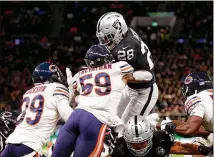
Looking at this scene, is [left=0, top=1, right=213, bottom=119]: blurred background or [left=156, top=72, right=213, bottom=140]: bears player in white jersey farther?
[left=0, top=1, right=213, bottom=119]: blurred background

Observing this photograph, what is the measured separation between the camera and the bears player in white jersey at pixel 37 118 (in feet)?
17.6

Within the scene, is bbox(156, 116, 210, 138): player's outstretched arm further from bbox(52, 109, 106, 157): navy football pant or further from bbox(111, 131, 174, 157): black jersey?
bbox(52, 109, 106, 157): navy football pant

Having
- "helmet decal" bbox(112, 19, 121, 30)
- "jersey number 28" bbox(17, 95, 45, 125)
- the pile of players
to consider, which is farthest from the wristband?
"jersey number 28" bbox(17, 95, 45, 125)

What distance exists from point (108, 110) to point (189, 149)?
137cm

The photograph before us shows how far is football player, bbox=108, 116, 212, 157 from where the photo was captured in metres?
5.77

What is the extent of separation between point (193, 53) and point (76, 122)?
11.5 m

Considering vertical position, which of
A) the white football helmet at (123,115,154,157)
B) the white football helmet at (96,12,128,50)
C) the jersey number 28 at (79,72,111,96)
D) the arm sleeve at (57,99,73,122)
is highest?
the white football helmet at (96,12,128,50)

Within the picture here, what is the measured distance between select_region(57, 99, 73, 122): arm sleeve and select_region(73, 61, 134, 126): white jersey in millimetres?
191

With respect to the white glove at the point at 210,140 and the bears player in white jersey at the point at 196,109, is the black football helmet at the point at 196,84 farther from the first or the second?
the white glove at the point at 210,140

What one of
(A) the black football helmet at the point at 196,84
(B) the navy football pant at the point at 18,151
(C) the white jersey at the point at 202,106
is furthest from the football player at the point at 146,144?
(B) the navy football pant at the point at 18,151

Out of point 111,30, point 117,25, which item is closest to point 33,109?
point 111,30

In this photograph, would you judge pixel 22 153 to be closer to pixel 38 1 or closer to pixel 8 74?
pixel 8 74

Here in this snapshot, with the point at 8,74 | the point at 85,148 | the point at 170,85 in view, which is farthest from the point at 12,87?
the point at 85,148

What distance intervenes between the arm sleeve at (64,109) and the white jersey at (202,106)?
4.44 feet
